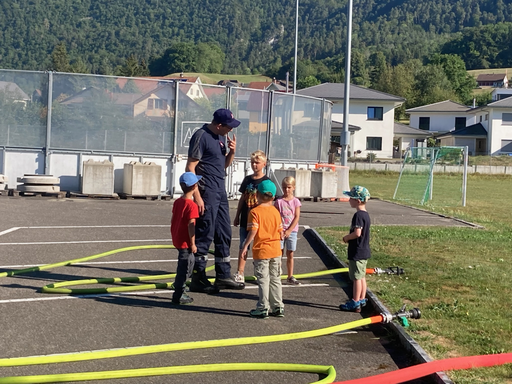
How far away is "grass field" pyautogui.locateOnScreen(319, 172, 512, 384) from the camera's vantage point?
6.34 metres

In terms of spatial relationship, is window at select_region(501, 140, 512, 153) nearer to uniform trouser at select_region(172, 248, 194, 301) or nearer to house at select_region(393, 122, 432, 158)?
house at select_region(393, 122, 432, 158)

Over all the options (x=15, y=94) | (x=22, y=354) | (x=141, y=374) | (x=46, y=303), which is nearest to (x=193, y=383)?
(x=141, y=374)

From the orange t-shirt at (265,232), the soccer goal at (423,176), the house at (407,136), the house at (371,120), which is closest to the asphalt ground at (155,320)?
the orange t-shirt at (265,232)

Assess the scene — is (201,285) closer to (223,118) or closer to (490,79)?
(223,118)

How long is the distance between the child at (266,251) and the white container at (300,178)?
585 inches

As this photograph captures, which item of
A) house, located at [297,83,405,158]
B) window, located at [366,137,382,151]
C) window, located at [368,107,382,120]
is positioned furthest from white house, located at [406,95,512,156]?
window, located at [368,107,382,120]

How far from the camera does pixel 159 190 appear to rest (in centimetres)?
2025

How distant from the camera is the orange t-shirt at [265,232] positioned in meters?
7.35

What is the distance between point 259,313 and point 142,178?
1312 cm

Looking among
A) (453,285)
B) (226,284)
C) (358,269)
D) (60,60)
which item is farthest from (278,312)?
(60,60)

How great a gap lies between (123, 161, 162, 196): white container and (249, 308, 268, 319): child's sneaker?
12938 millimetres

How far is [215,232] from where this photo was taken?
8.76 meters

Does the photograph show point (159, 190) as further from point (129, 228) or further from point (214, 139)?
point (214, 139)

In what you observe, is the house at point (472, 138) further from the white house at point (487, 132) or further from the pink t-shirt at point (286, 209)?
the pink t-shirt at point (286, 209)
